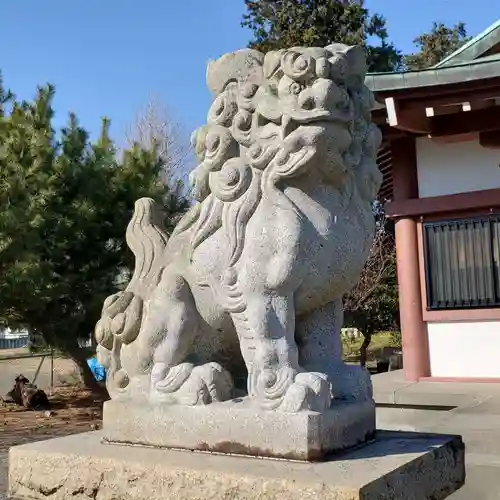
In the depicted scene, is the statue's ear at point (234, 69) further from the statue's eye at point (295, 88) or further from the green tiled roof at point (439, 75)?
the green tiled roof at point (439, 75)

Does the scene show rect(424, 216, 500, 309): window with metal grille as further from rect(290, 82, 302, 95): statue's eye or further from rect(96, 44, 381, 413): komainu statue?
rect(290, 82, 302, 95): statue's eye

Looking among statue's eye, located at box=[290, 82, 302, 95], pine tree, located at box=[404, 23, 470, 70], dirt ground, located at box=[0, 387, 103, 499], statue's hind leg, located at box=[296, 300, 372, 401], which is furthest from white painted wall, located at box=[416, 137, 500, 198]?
pine tree, located at box=[404, 23, 470, 70]

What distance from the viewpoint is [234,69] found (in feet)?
6.47

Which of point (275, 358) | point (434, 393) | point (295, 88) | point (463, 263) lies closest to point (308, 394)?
point (275, 358)

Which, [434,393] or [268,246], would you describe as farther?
[434,393]

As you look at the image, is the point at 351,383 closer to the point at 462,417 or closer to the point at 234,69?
the point at 234,69

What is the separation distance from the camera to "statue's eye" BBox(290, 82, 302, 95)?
1.75m

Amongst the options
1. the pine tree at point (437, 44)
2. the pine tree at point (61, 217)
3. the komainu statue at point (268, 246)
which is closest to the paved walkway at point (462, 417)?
the komainu statue at point (268, 246)

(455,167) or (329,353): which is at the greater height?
(455,167)

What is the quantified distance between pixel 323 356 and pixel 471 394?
304 cm

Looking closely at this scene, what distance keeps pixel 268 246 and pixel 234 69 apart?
632 millimetres

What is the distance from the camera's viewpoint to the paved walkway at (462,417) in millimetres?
3023

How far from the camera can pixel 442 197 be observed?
5.09m

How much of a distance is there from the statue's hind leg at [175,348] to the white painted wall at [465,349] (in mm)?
3741
